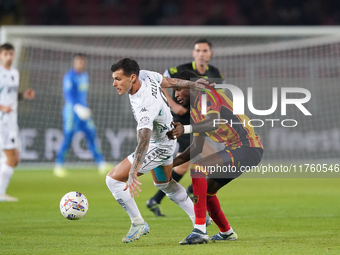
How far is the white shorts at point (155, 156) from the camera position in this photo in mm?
5398

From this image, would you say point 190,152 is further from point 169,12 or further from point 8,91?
point 169,12

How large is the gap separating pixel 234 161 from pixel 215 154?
196 millimetres

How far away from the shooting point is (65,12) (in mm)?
21500

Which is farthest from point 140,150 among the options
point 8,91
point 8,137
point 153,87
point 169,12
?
point 169,12

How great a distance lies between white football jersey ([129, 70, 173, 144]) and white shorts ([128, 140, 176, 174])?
0.06 metres

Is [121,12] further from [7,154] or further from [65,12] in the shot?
[7,154]

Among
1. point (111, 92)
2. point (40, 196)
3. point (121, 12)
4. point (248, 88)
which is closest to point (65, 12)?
point (121, 12)

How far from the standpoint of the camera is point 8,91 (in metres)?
9.22

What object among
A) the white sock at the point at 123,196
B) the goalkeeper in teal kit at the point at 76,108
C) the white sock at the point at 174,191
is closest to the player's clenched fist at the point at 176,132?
the white sock at the point at 123,196

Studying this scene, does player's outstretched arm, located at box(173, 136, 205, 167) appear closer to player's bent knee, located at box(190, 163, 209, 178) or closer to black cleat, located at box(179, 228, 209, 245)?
player's bent knee, located at box(190, 163, 209, 178)

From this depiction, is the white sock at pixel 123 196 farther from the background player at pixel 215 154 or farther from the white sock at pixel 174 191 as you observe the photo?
the background player at pixel 215 154

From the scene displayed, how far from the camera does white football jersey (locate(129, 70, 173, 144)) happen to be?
4930 millimetres

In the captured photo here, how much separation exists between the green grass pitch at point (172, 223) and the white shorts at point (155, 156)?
0.75 m

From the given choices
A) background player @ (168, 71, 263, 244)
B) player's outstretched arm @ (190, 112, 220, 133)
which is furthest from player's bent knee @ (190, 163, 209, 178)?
player's outstretched arm @ (190, 112, 220, 133)
